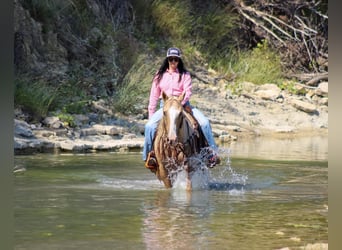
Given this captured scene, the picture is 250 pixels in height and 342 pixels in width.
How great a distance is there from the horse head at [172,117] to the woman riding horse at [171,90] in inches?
16.1

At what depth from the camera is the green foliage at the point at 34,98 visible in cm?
1641

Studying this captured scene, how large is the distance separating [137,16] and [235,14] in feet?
9.39

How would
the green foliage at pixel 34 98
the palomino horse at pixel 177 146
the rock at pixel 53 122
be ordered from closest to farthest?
the palomino horse at pixel 177 146
the rock at pixel 53 122
the green foliage at pixel 34 98

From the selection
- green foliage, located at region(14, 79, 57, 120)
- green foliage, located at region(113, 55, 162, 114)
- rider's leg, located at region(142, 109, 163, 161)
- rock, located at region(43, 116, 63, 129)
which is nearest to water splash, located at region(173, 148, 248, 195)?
rider's leg, located at region(142, 109, 163, 161)

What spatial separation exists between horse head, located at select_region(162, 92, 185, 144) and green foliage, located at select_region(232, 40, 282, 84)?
12564 millimetres

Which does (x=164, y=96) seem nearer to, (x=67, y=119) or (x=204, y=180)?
(x=204, y=180)

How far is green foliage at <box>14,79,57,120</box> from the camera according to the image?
1641 centimetres

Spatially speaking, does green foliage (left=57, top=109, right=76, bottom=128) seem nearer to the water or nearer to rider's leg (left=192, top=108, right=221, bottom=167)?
the water

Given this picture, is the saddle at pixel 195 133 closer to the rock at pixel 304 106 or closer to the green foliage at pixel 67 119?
the green foliage at pixel 67 119

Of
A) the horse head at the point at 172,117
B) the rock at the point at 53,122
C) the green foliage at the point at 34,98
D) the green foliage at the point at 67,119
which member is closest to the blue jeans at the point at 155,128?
the horse head at the point at 172,117
